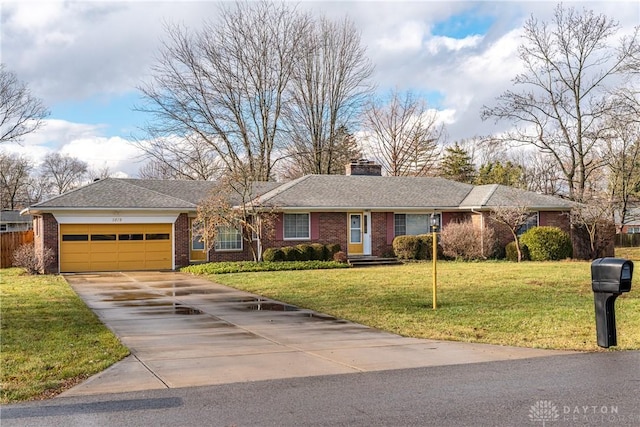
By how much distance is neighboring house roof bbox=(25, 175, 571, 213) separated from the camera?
25.7 metres

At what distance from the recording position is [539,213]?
3038 centimetres

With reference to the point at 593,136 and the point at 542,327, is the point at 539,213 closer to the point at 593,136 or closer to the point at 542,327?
the point at 593,136

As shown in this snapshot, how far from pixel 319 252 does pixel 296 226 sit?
223 centimetres

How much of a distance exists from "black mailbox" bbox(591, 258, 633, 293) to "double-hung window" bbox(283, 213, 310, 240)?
2240 centimetres

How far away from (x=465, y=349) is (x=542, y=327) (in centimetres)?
241

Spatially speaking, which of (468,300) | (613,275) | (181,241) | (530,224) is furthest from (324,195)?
(613,275)

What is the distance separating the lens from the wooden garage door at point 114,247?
24.9m

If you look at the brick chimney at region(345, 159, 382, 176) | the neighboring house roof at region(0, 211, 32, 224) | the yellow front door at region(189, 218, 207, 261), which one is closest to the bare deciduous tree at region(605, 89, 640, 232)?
the brick chimney at region(345, 159, 382, 176)

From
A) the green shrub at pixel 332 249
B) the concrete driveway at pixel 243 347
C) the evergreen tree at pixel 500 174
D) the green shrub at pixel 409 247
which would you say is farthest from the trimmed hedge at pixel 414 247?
the evergreen tree at pixel 500 174

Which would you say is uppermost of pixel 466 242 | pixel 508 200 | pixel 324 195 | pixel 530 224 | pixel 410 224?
pixel 324 195

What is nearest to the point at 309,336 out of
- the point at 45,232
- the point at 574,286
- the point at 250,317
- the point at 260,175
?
the point at 250,317

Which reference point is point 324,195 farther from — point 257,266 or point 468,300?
point 468,300

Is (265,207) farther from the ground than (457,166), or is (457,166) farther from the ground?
(457,166)

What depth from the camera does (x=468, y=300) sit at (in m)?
14.4
